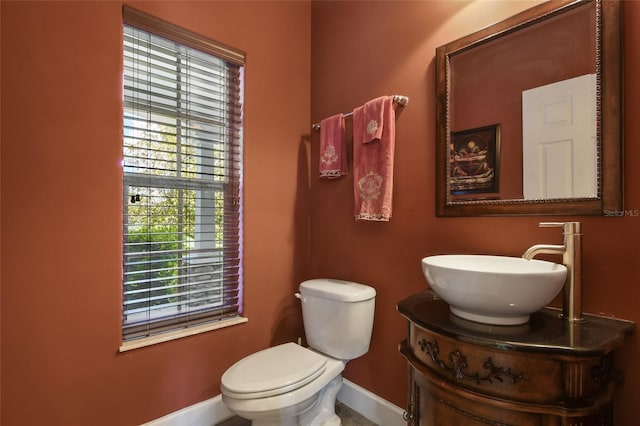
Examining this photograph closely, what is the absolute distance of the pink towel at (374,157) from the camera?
156 cm

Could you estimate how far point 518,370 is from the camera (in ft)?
2.58

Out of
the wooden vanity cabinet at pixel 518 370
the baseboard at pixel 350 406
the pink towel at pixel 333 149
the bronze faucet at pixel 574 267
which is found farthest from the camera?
the pink towel at pixel 333 149

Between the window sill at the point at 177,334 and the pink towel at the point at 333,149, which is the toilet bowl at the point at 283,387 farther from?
the pink towel at the point at 333,149

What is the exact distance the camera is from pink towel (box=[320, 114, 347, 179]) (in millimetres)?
1816

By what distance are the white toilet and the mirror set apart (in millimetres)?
658

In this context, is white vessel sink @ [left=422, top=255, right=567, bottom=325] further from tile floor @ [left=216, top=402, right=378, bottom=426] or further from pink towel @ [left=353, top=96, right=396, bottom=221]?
tile floor @ [left=216, top=402, right=378, bottom=426]

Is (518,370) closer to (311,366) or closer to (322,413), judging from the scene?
(311,366)

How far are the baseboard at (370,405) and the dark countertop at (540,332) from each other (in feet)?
2.80

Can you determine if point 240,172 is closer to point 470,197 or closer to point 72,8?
point 72,8

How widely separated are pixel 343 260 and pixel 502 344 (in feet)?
3.79

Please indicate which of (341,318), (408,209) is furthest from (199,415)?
(408,209)

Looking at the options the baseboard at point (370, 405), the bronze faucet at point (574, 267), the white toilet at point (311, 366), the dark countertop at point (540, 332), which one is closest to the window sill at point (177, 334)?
the white toilet at point (311, 366)

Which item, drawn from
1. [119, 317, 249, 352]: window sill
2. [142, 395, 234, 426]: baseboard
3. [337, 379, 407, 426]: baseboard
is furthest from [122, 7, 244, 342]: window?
[337, 379, 407, 426]: baseboard

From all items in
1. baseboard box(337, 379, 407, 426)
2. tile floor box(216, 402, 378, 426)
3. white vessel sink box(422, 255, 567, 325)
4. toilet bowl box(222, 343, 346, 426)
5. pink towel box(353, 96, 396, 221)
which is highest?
pink towel box(353, 96, 396, 221)
